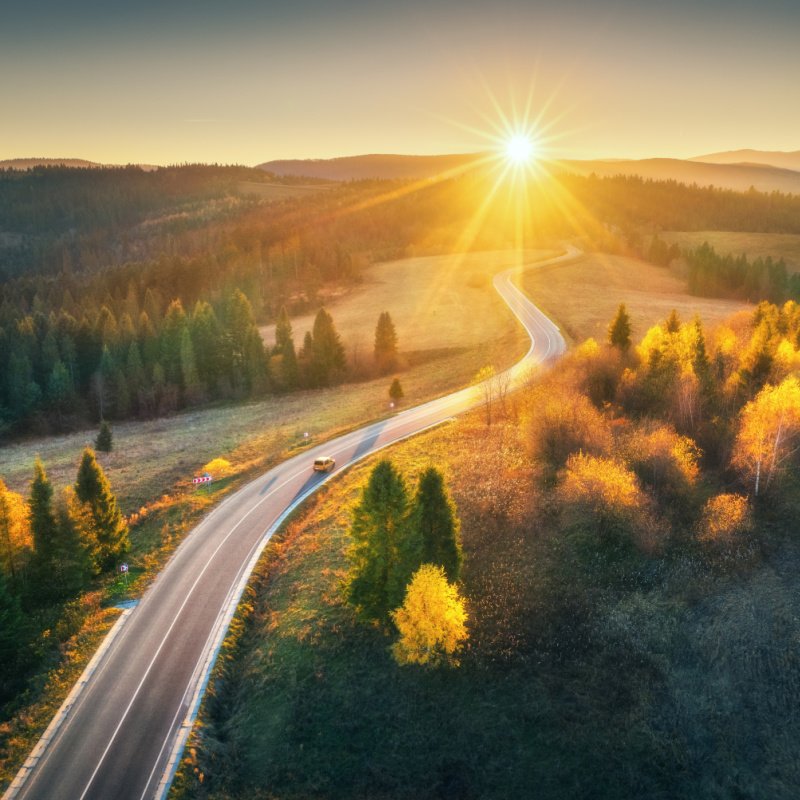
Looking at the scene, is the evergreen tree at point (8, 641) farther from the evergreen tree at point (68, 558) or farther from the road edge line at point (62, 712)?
the evergreen tree at point (68, 558)

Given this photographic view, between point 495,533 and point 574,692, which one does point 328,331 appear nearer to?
point 495,533

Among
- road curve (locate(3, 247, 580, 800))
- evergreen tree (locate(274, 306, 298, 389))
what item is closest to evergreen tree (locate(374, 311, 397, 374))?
evergreen tree (locate(274, 306, 298, 389))

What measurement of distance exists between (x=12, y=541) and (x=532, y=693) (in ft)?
105

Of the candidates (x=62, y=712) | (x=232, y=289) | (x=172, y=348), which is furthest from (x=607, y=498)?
(x=232, y=289)

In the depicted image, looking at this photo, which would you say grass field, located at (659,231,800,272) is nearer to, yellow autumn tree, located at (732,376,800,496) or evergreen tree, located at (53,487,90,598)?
yellow autumn tree, located at (732,376,800,496)

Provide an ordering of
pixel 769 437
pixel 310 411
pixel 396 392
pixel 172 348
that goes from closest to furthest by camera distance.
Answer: pixel 769 437 → pixel 396 392 → pixel 310 411 → pixel 172 348

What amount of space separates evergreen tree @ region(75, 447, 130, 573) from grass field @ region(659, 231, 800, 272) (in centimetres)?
14057

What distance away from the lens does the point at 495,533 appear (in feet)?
131

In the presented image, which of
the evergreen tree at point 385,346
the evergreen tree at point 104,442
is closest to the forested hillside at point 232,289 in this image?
the evergreen tree at point 385,346

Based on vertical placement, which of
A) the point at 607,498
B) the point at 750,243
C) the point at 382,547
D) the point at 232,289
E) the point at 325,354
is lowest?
the point at 607,498

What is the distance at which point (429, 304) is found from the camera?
11519 centimetres

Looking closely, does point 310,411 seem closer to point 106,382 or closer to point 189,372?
point 189,372

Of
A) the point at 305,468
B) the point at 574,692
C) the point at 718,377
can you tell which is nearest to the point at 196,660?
the point at 574,692

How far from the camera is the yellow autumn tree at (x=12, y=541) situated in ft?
114
